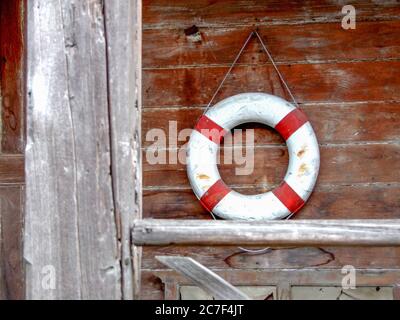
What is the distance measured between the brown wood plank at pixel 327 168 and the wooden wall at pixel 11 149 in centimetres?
58

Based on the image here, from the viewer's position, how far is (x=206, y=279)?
4.39ft

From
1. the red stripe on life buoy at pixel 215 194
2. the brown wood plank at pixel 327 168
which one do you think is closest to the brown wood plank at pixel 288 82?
the brown wood plank at pixel 327 168

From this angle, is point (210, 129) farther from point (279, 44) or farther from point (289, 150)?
point (279, 44)

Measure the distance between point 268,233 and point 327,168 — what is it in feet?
5.03

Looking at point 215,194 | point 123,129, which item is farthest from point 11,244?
point 123,129

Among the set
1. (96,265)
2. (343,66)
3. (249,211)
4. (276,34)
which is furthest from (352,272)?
(96,265)

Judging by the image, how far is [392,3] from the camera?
9.12ft

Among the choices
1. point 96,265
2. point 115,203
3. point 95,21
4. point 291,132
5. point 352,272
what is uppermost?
point 95,21

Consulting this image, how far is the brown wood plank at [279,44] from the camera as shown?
279 centimetres

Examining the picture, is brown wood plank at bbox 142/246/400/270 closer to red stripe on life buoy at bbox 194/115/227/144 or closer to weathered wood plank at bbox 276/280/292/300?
weathered wood plank at bbox 276/280/292/300

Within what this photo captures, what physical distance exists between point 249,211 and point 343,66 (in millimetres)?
782

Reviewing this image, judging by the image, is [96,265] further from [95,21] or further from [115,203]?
[95,21]
